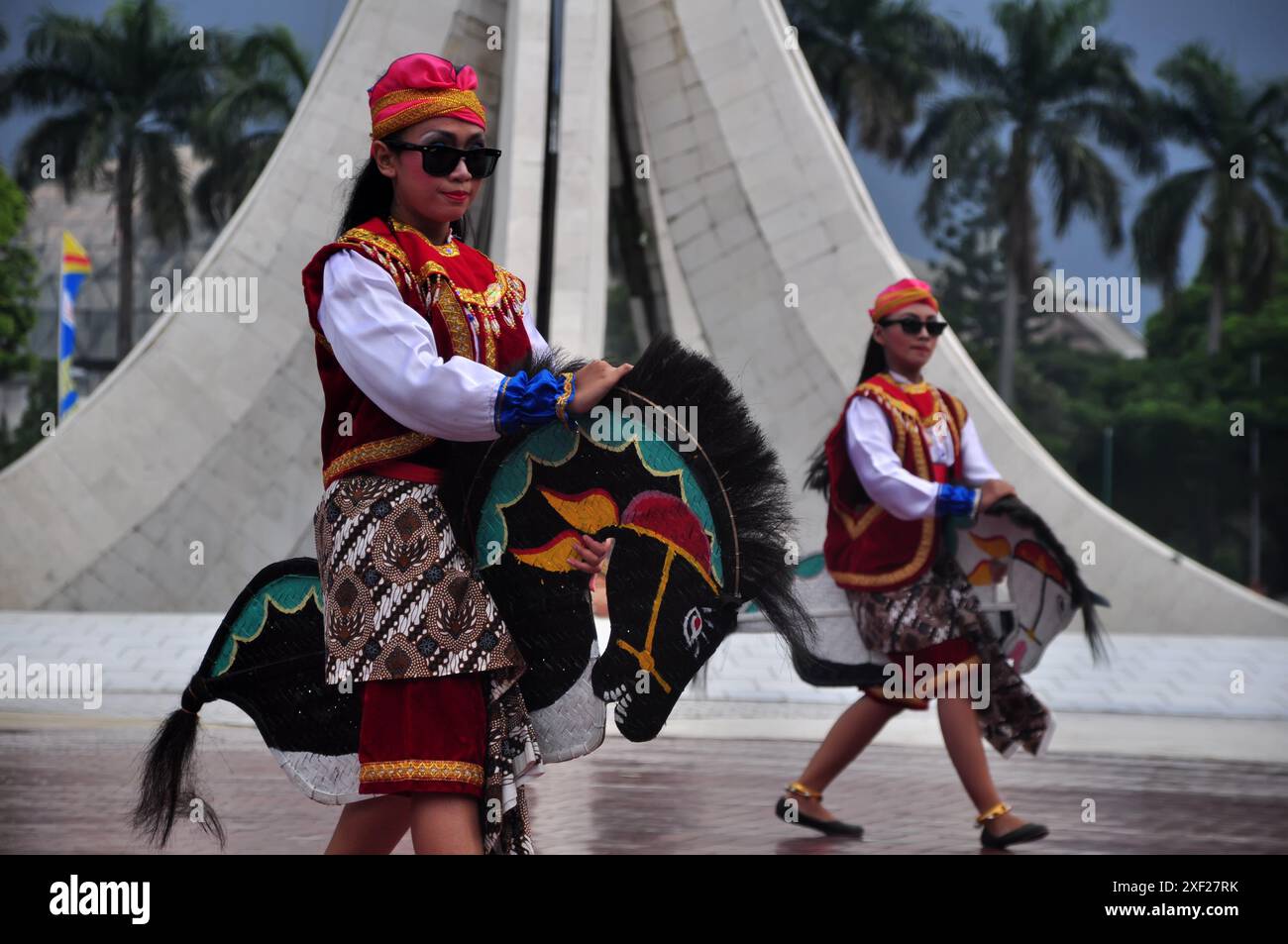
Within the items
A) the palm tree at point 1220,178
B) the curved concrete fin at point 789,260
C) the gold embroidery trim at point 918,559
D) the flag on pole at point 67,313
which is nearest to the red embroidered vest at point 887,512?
the gold embroidery trim at point 918,559

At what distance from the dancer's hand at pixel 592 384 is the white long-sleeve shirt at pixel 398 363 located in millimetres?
154

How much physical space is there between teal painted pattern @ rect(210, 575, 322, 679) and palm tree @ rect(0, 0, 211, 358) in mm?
36965

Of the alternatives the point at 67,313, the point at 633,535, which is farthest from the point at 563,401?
the point at 67,313

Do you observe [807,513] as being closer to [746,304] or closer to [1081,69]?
[746,304]

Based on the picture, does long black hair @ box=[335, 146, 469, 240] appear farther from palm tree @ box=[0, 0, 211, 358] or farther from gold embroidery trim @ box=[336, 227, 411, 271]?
palm tree @ box=[0, 0, 211, 358]

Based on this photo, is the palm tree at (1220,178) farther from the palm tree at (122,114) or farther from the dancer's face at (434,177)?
the dancer's face at (434,177)

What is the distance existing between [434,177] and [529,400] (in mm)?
619

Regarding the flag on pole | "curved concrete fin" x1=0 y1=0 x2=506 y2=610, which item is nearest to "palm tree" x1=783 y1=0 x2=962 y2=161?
the flag on pole

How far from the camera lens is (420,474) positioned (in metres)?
3.49

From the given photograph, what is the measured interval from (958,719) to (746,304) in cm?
1176

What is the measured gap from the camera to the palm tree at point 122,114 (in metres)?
39.9

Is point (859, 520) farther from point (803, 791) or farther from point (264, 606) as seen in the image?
point (264, 606)
